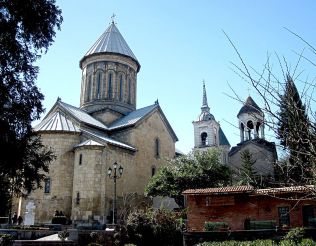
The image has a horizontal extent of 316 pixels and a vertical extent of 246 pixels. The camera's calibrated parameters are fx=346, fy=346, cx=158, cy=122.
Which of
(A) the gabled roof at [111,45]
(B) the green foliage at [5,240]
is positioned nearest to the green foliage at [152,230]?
(B) the green foliage at [5,240]

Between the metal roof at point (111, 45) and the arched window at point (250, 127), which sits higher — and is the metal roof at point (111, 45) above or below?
above

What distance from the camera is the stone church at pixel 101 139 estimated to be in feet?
Answer: 66.1

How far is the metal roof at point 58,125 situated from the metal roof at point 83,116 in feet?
1.92

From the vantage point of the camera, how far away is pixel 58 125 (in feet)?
72.3

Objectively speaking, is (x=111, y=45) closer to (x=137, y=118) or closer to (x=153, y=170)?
(x=137, y=118)

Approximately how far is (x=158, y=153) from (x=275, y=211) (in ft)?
36.8

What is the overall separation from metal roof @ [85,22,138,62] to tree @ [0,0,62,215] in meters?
16.7

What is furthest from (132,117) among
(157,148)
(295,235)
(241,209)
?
(295,235)

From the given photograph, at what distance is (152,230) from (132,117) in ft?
39.7

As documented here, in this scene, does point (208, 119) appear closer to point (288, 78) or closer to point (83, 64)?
point (83, 64)

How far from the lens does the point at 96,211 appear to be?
19.7 m

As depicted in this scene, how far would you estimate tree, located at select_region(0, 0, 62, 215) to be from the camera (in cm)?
1024

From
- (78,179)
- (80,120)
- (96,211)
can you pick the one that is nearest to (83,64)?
(80,120)

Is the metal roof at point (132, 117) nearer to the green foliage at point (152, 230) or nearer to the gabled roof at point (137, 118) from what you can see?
the gabled roof at point (137, 118)
